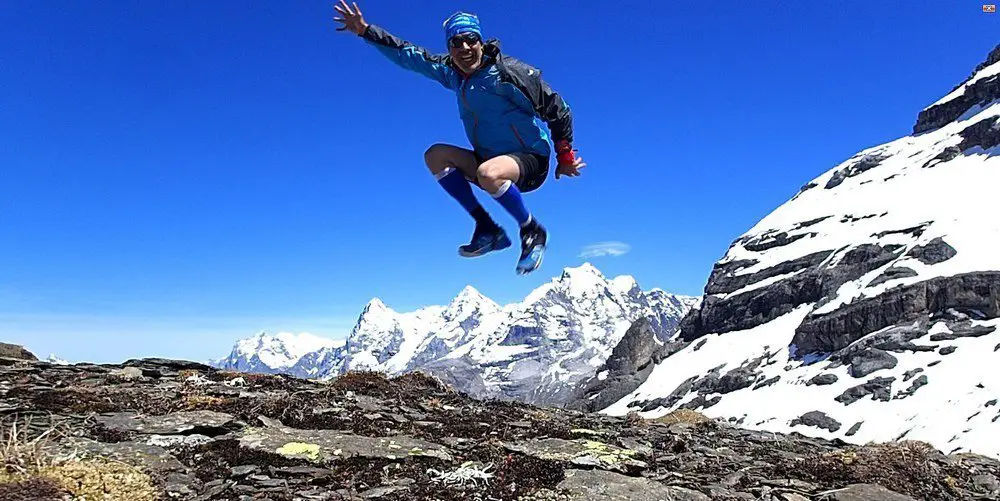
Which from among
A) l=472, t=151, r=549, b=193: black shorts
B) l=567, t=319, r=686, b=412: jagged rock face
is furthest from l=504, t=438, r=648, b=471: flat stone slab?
l=567, t=319, r=686, b=412: jagged rock face

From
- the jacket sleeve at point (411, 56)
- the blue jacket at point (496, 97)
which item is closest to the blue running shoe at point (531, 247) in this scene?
the blue jacket at point (496, 97)

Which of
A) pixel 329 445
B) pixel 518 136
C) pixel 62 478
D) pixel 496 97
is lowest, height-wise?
pixel 62 478

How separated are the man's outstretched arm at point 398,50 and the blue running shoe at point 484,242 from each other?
211 cm

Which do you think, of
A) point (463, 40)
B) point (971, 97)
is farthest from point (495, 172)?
point (971, 97)

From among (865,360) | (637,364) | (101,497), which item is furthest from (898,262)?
(101,497)

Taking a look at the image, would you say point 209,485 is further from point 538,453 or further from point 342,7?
point 342,7

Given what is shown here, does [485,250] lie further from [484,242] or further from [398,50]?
[398,50]

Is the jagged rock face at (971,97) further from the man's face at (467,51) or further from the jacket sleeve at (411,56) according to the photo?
the man's face at (467,51)

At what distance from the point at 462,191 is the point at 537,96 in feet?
6.06

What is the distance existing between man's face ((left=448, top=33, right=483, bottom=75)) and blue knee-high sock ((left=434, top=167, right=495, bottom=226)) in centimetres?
150

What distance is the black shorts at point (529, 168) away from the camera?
309 inches

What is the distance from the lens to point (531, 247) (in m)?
8.66

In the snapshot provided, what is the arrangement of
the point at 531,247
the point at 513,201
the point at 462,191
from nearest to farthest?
the point at 513,201 → the point at 531,247 → the point at 462,191

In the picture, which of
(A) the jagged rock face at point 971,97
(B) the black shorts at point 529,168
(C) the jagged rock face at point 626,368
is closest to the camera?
(B) the black shorts at point 529,168
